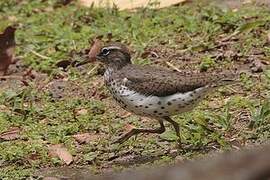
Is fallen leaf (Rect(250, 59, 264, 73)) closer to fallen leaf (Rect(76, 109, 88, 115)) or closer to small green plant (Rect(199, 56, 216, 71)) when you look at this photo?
small green plant (Rect(199, 56, 216, 71))

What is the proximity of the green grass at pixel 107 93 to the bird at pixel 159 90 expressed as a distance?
0.38 m

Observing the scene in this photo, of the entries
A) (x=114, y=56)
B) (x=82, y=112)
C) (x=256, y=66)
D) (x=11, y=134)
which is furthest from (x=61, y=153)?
(x=256, y=66)

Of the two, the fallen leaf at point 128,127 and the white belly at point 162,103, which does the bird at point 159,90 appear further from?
the fallen leaf at point 128,127

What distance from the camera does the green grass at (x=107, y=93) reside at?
278 inches

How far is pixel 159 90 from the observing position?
6.73 m

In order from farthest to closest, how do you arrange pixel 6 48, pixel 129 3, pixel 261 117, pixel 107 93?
pixel 129 3 < pixel 6 48 < pixel 107 93 < pixel 261 117

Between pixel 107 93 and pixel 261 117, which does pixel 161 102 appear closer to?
pixel 261 117

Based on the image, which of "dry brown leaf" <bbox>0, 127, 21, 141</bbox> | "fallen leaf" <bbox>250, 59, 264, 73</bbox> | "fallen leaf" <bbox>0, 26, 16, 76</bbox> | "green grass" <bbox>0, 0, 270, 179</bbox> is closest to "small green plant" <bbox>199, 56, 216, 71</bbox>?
"green grass" <bbox>0, 0, 270, 179</bbox>

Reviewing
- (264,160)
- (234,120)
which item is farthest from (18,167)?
(264,160)

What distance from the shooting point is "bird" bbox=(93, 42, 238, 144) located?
6656 mm

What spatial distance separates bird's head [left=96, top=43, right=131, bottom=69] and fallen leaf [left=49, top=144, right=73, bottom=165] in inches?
34.8

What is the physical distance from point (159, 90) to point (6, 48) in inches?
150

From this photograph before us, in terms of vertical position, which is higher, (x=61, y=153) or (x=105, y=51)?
(x=105, y=51)

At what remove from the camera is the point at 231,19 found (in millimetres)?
10258
